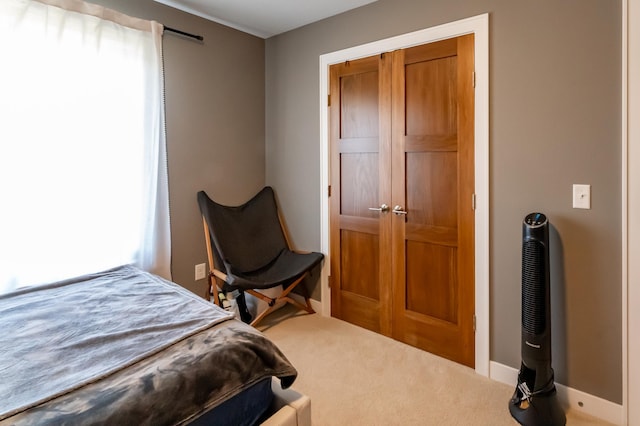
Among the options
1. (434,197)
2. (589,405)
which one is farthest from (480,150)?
(589,405)

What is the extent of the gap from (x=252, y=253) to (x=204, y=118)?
1.19 m

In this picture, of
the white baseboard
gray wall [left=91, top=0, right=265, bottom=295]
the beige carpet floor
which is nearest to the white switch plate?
the white baseboard

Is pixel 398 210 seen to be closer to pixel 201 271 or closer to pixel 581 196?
pixel 581 196

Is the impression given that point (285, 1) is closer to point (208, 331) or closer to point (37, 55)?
point (37, 55)

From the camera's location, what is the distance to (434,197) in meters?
2.51

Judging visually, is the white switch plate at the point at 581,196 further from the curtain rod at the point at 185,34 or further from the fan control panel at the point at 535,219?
the curtain rod at the point at 185,34

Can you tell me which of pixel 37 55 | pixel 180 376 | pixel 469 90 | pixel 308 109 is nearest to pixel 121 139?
pixel 37 55

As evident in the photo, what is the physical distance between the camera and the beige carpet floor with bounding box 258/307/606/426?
197 cm

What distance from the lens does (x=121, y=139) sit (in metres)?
2.55

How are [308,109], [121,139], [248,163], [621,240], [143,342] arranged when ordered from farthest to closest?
[248,163], [308,109], [121,139], [621,240], [143,342]

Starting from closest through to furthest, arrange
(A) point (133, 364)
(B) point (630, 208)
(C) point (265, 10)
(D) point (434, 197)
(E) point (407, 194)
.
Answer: (A) point (133, 364) < (B) point (630, 208) < (D) point (434, 197) < (E) point (407, 194) < (C) point (265, 10)

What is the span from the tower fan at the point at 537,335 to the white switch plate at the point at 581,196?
192 mm

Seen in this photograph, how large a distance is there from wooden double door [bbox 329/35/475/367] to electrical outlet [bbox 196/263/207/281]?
1.09m

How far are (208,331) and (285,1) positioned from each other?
2380 millimetres
